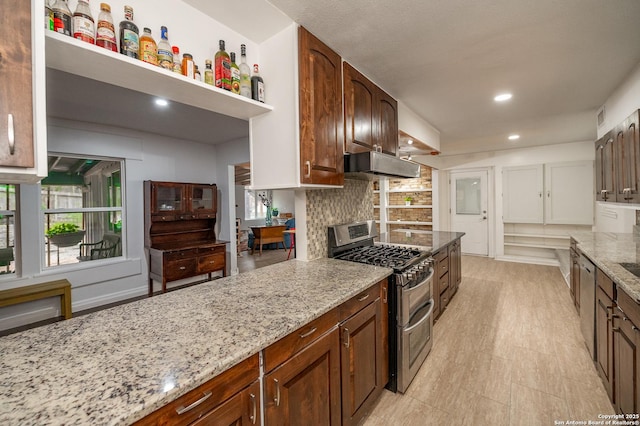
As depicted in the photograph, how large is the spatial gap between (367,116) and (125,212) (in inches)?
153

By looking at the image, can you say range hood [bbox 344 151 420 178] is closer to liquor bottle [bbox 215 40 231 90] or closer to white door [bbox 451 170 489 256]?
liquor bottle [bbox 215 40 231 90]

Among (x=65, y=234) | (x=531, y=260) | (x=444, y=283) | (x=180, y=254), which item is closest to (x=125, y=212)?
(x=65, y=234)

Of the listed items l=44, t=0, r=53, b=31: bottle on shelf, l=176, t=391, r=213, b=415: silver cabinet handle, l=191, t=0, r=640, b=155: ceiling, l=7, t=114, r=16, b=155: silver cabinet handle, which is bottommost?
l=176, t=391, r=213, b=415: silver cabinet handle

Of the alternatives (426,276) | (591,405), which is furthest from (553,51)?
(591,405)

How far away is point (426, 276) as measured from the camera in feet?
7.00

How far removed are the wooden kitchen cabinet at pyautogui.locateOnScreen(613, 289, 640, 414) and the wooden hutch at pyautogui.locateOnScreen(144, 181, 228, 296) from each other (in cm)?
435

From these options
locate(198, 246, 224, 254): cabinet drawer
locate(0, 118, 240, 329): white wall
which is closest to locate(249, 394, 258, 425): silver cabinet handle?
locate(198, 246, 224, 254): cabinet drawer

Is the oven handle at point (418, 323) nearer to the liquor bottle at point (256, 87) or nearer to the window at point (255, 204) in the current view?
the liquor bottle at point (256, 87)

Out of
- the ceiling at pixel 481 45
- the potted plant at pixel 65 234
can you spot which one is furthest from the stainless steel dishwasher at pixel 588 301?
the potted plant at pixel 65 234

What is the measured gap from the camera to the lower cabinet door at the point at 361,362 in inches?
55.1

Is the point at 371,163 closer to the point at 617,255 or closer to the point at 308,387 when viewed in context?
the point at 308,387

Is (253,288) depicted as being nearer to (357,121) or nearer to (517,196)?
(357,121)

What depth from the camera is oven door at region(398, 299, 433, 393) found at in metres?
1.81

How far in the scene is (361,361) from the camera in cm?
153
